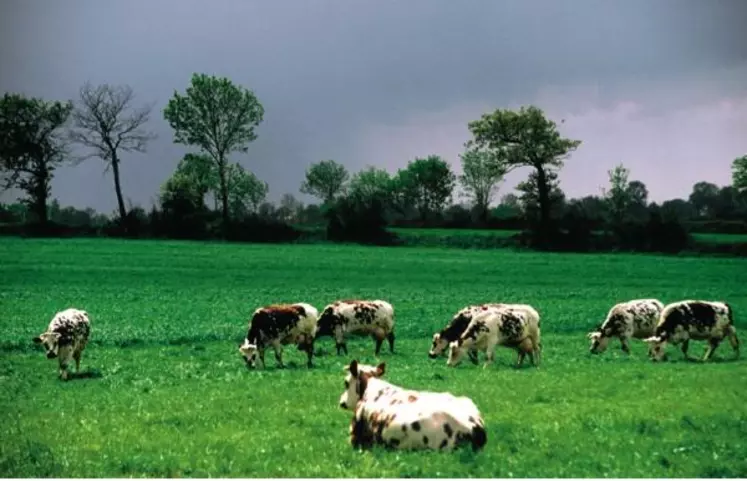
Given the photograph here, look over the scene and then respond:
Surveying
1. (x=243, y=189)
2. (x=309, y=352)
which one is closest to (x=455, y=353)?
(x=309, y=352)

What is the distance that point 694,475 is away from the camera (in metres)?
8.44

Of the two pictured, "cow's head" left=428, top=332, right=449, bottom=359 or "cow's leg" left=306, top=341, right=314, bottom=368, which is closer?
"cow's leg" left=306, top=341, right=314, bottom=368

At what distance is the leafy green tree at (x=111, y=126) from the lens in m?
37.3

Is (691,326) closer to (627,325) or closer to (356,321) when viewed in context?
(627,325)

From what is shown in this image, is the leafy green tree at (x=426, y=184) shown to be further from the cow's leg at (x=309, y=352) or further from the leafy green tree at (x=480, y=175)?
the cow's leg at (x=309, y=352)

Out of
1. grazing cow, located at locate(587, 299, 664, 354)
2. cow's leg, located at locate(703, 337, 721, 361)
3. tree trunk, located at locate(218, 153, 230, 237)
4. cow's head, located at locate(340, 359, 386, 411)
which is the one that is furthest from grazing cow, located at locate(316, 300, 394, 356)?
Answer: tree trunk, located at locate(218, 153, 230, 237)

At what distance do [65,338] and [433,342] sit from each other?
728 centimetres

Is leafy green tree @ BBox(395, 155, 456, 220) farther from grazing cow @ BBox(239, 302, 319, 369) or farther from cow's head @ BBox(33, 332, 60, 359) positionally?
cow's head @ BBox(33, 332, 60, 359)

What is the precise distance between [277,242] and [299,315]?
1616 inches

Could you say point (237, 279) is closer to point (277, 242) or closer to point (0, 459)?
point (277, 242)

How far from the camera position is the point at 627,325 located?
20391mm

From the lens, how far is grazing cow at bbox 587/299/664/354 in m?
20.0

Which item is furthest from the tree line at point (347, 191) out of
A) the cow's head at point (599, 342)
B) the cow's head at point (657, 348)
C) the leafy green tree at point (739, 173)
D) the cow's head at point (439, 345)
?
the cow's head at point (439, 345)

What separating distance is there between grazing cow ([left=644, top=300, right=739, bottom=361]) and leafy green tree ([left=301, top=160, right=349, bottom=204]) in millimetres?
38592
